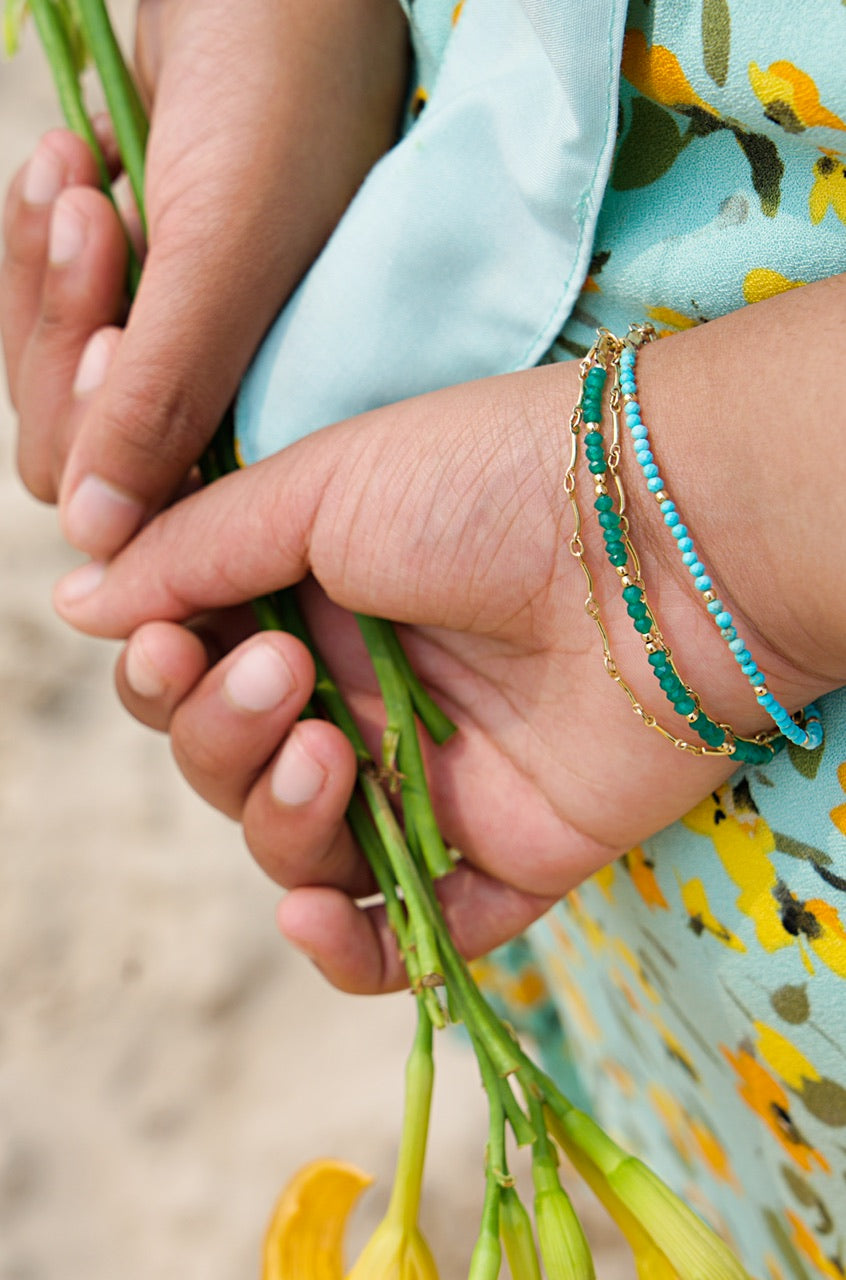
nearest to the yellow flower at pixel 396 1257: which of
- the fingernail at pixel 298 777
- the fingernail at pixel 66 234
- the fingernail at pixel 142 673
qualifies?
the fingernail at pixel 298 777

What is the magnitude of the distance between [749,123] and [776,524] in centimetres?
15

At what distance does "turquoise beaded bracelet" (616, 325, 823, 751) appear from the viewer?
1.48 feet

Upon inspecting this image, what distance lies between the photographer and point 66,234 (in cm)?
66

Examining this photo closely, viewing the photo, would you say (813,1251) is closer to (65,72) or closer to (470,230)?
(470,230)

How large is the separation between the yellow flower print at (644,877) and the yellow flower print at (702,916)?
27mm

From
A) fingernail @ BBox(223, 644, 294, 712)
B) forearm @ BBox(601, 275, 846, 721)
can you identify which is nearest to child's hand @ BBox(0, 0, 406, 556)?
fingernail @ BBox(223, 644, 294, 712)

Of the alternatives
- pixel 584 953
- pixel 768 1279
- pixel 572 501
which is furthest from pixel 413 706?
pixel 768 1279

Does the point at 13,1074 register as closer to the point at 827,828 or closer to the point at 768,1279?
the point at 768,1279

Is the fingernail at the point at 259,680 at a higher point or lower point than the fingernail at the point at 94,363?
lower

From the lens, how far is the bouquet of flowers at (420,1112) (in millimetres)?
444

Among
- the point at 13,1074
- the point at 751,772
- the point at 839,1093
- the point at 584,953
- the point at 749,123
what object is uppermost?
the point at 749,123

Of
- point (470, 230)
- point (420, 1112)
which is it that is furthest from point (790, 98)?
Answer: point (420, 1112)

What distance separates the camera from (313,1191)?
1.66 feet

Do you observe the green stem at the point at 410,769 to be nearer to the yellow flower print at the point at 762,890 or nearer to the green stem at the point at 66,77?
the yellow flower print at the point at 762,890
